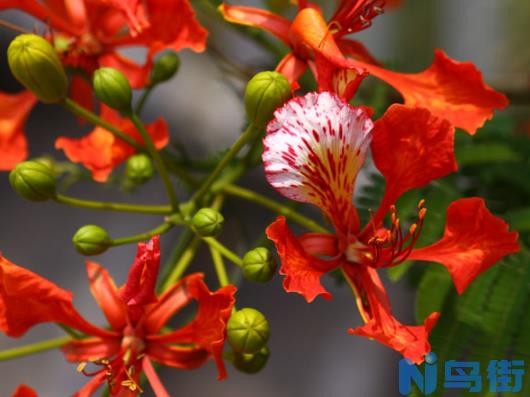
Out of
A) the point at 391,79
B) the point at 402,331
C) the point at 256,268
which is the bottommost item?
the point at 402,331

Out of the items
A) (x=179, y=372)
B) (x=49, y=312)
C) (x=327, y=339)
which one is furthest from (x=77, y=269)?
(x=49, y=312)

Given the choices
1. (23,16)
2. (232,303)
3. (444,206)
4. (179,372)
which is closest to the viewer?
(232,303)

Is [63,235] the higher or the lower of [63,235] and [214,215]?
the lower

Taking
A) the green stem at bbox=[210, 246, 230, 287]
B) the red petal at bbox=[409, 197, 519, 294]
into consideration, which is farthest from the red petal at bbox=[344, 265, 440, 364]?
the green stem at bbox=[210, 246, 230, 287]

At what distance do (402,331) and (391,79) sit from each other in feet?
1.43

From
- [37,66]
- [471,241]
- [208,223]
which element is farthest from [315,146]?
[37,66]

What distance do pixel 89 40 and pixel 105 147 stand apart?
236mm

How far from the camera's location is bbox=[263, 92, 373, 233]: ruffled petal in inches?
44.0

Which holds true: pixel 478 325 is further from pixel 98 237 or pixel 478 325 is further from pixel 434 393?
pixel 98 237

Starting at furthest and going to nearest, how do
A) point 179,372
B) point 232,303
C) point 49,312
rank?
point 179,372, point 49,312, point 232,303

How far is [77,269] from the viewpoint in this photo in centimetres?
304

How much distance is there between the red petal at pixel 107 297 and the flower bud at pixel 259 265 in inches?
11.4

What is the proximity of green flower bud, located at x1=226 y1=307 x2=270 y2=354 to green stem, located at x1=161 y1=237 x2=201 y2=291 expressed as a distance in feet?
0.61

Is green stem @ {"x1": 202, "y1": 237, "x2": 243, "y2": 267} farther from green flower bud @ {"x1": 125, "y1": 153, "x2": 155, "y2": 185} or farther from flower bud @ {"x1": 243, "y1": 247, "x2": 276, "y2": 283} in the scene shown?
green flower bud @ {"x1": 125, "y1": 153, "x2": 155, "y2": 185}
